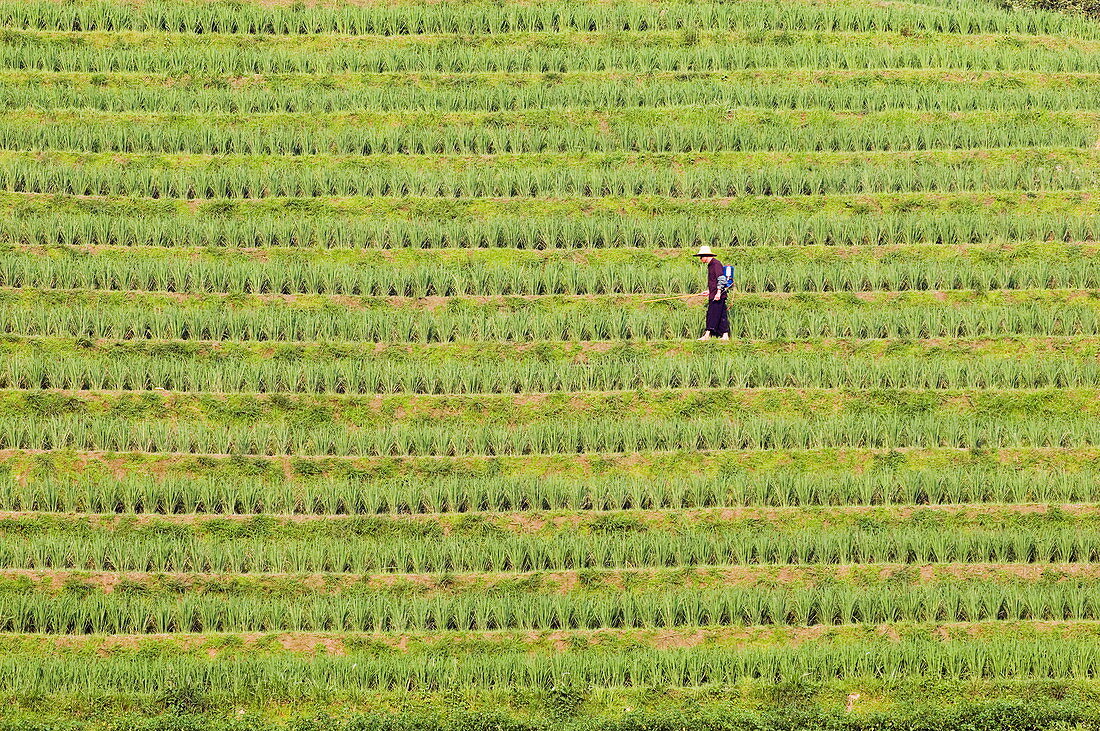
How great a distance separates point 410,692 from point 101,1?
12.2 m

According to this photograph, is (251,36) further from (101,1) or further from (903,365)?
(903,365)

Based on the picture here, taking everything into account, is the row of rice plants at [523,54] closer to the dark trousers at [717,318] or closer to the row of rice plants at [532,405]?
the dark trousers at [717,318]

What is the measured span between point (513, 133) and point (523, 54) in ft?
6.12

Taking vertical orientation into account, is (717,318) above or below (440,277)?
below

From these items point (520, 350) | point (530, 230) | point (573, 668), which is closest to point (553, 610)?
point (573, 668)

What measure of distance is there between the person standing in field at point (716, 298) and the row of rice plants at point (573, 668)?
14.3 feet

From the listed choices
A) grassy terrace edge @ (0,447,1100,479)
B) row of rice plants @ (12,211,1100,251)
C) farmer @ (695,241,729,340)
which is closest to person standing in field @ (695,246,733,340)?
farmer @ (695,241,729,340)

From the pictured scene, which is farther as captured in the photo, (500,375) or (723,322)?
(723,322)

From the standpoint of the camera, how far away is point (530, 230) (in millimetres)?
19656

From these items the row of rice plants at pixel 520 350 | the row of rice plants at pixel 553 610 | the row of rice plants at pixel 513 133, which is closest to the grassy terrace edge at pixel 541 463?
the row of rice plants at pixel 520 350

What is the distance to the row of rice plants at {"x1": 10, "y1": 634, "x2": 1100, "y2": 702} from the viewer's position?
13961mm

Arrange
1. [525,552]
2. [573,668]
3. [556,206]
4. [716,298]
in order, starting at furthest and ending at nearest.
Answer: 1. [556,206]
2. [716,298]
3. [525,552]
4. [573,668]

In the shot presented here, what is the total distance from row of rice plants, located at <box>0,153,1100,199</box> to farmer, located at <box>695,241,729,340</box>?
8.11 feet

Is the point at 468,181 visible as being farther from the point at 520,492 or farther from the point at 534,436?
the point at 520,492
